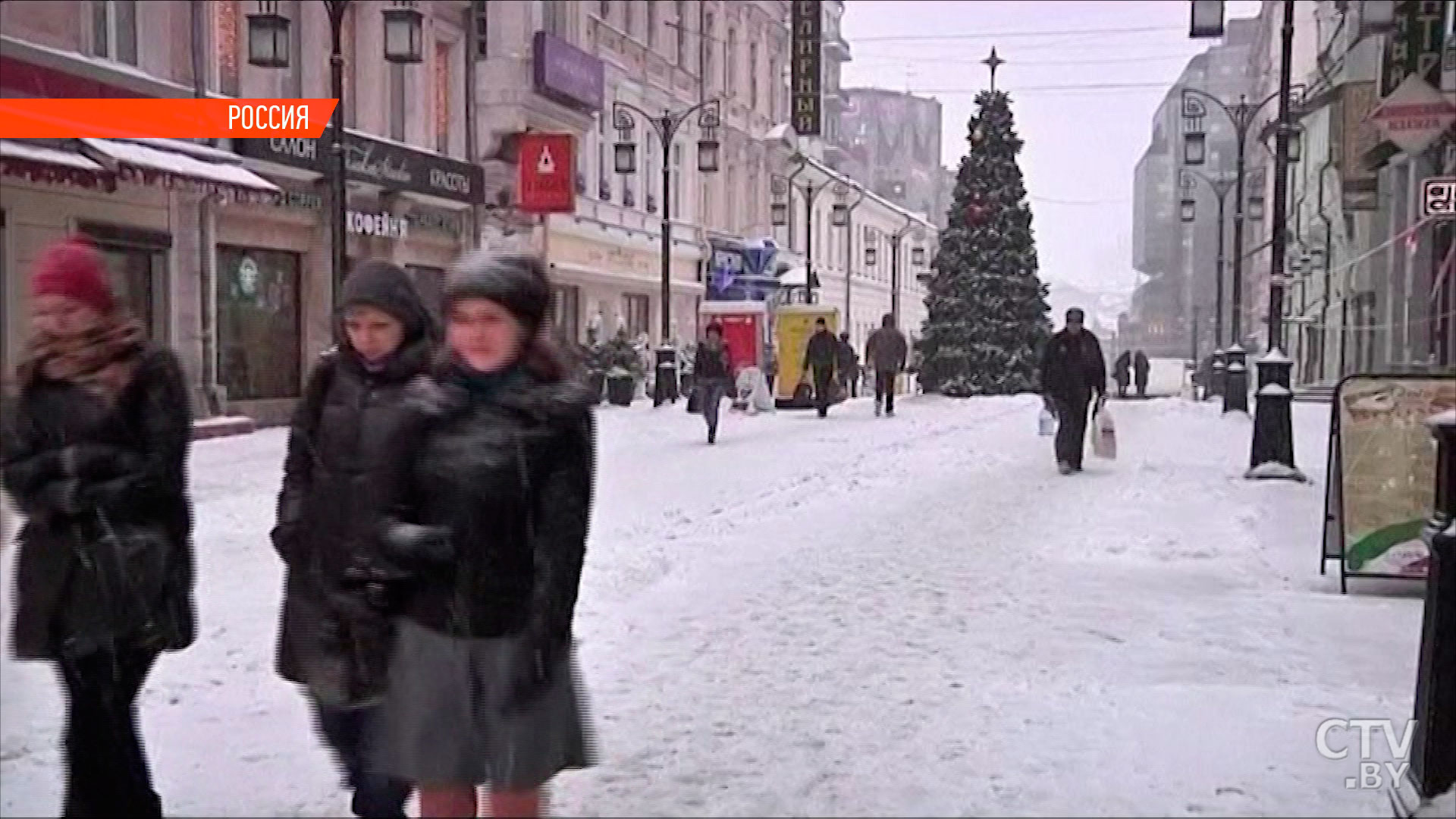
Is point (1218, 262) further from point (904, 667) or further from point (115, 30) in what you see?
point (904, 667)

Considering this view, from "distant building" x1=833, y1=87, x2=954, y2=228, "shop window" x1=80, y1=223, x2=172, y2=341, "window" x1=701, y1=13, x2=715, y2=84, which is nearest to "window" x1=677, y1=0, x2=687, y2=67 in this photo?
"window" x1=701, y1=13, x2=715, y2=84

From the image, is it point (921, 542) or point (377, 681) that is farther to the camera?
point (921, 542)

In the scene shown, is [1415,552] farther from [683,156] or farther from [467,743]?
[683,156]

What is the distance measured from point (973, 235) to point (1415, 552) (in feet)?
94.4

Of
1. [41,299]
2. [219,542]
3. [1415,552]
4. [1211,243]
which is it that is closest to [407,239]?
[219,542]

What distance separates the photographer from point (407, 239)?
78.5ft

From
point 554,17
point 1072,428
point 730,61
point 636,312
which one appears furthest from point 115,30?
point 730,61

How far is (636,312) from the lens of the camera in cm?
3691

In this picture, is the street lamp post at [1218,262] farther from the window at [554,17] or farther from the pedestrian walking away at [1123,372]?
the window at [554,17]

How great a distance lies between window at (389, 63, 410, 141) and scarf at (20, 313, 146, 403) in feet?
69.3

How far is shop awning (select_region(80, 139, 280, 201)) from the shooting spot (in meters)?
14.2

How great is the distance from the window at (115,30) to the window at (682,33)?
876 inches

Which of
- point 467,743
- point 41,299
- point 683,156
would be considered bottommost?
point 467,743
